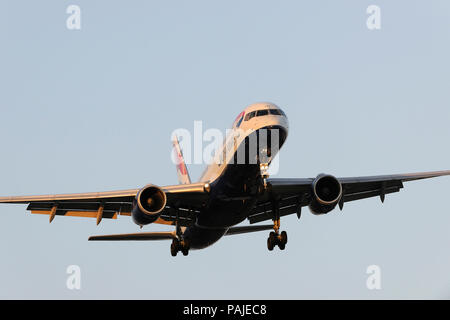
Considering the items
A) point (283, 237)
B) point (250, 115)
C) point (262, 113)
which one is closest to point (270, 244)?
point (283, 237)

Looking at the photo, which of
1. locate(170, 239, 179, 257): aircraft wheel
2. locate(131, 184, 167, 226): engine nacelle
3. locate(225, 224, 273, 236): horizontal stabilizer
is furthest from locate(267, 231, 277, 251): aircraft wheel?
locate(131, 184, 167, 226): engine nacelle

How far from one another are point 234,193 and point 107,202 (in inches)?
289

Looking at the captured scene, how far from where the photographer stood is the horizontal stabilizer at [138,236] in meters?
38.5

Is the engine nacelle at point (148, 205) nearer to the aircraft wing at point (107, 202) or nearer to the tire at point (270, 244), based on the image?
the aircraft wing at point (107, 202)

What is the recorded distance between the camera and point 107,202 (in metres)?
38.0

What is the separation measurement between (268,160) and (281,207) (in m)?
8.64

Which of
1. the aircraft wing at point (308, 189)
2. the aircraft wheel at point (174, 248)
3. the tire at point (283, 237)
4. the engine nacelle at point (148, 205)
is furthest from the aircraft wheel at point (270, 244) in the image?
the engine nacelle at point (148, 205)

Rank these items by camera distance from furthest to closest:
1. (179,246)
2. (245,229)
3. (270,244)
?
(245,229) < (179,246) < (270,244)

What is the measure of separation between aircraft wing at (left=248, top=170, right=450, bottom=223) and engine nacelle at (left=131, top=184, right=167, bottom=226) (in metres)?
5.05

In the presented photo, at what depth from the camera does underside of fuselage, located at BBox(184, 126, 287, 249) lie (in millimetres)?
32856

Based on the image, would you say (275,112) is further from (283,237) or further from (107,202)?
A: (107,202)

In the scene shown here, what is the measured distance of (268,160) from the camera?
32.7 m

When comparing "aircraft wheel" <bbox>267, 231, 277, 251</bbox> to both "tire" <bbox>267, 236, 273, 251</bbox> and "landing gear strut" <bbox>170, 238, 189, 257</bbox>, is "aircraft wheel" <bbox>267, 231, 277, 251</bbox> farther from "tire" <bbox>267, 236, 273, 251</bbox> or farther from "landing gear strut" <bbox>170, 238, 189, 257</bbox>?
"landing gear strut" <bbox>170, 238, 189, 257</bbox>
